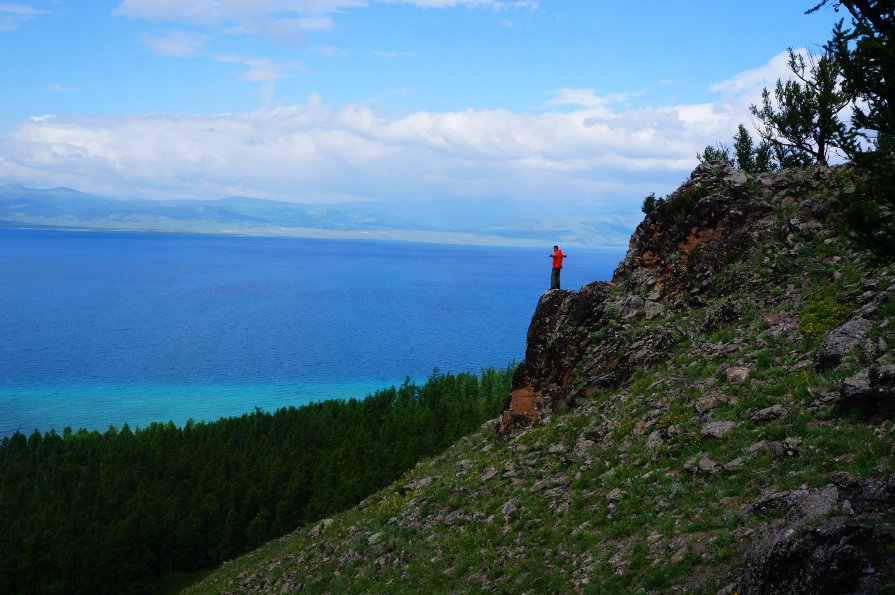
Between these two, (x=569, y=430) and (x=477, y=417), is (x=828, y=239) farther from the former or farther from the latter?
(x=477, y=417)

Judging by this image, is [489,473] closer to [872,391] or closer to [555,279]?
[555,279]

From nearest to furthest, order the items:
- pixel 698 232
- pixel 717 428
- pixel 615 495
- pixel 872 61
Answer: pixel 872 61 → pixel 615 495 → pixel 717 428 → pixel 698 232

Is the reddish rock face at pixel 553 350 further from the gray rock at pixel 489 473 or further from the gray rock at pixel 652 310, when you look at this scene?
the gray rock at pixel 489 473

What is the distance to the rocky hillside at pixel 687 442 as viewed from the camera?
15.6m

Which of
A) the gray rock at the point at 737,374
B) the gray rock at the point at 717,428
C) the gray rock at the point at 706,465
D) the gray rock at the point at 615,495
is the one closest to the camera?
the gray rock at the point at 706,465

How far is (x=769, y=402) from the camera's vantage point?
2180cm

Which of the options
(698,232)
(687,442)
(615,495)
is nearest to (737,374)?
(687,442)

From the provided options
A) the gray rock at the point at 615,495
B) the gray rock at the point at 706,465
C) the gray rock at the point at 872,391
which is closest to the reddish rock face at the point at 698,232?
the gray rock at the point at 872,391

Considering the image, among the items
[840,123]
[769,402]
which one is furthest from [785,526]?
[840,123]

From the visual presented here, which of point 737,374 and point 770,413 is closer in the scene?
point 770,413

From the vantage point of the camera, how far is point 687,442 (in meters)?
22.3

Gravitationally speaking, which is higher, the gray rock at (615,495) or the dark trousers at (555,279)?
the dark trousers at (555,279)

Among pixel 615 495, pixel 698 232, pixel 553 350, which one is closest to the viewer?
pixel 615 495

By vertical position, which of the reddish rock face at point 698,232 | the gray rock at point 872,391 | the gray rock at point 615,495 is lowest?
the gray rock at point 615,495
